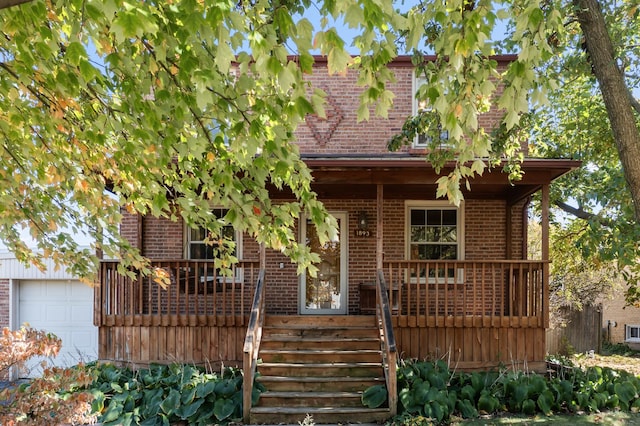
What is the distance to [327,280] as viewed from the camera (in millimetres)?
9711

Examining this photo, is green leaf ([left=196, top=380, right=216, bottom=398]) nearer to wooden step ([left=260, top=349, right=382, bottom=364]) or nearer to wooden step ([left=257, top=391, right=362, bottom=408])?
wooden step ([left=257, top=391, right=362, bottom=408])

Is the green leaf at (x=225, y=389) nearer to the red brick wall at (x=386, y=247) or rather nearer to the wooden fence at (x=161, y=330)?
the wooden fence at (x=161, y=330)

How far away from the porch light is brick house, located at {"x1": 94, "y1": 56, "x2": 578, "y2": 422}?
0.12 ft

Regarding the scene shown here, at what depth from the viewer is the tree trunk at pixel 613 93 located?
5.33 metres

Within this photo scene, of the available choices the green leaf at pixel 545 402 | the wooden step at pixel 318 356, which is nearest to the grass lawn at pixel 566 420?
the green leaf at pixel 545 402

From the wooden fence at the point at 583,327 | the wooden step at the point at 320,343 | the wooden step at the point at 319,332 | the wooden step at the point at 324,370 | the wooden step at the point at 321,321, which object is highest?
the wooden step at the point at 321,321

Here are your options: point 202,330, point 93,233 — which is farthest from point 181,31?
point 202,330

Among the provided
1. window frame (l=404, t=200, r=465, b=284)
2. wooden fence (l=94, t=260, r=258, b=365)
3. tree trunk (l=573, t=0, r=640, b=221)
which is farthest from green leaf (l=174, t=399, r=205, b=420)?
tree trunk (l=573, t=0, r=640, b=221)

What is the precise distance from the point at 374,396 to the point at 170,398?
2875mm

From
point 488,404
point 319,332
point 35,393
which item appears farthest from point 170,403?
point 488,404

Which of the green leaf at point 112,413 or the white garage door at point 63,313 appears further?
the white garage door at point 63,313

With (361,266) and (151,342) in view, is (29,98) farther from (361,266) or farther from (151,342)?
(361,266)

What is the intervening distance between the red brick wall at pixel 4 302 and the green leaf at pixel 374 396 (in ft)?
28.5

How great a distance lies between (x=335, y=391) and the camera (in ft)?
21.5
